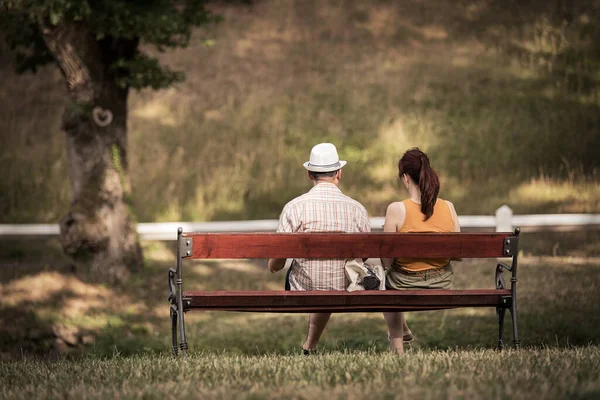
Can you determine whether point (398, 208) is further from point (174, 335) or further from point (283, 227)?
point (174, 335)

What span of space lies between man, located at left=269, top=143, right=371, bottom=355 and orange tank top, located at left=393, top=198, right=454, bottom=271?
0.99 feet

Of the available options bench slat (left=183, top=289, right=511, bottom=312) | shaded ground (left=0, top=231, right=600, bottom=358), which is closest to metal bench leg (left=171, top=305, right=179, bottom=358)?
bench slat (left=183, top=289, right=511, bottom=312)

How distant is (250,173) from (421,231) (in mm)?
12762

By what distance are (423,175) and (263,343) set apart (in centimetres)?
420

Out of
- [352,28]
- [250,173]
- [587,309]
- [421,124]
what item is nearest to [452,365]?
[587,309]

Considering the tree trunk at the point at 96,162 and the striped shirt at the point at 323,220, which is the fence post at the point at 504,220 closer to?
the tree trunk at the point at 96,162

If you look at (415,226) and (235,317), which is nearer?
(415,226)

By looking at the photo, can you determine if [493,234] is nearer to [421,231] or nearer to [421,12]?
[421,231]

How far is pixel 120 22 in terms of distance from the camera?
12383 mm

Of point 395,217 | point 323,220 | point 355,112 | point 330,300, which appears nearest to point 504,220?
point 395,217

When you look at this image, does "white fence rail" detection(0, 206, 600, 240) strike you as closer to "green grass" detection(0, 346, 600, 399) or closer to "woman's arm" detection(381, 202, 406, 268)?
"woman's arm" detection(381, 202, 406, 268)

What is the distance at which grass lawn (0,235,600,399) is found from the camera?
5148 millimetres

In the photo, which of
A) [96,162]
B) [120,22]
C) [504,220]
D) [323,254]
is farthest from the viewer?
[96,162]

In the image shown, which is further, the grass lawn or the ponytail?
the ponytail
